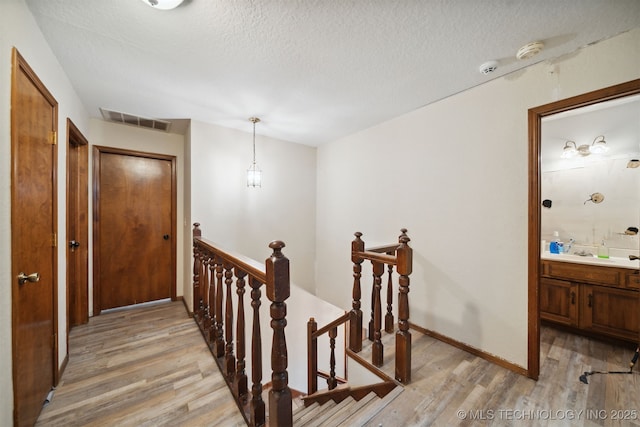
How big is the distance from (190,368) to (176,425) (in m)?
0.52

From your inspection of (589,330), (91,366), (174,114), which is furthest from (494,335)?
(174,114)

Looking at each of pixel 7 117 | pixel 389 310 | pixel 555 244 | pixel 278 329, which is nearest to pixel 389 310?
pixel 389 310

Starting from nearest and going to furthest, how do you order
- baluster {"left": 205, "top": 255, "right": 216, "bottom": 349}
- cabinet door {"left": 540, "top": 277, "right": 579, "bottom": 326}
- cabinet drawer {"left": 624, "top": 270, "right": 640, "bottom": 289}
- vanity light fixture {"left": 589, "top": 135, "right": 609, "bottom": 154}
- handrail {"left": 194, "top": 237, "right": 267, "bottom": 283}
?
handrail {"left": 194, "top": 237, "right": 267, "bottom": 283} → baluster {"left": 205, "top": 255, "right": 216, "bottom": 349} → cabinet drawer {"left": 624, "top": 270, "right": 640, "bottom": 289} → cabinet door {"left": 540, "top": 277, "right": 579, "bottom": 326} → vanity light fixture {"left": 589, "top": 135, "right": 609, "bottom": 154}

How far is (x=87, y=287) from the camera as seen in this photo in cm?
269

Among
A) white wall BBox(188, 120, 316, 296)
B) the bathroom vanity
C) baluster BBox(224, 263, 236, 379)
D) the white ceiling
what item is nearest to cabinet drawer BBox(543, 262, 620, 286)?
the bathroom vanity

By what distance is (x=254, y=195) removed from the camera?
3295 mm

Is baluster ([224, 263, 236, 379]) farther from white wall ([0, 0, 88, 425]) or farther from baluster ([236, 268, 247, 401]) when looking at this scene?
white wall ([0, 0, 88, 425])

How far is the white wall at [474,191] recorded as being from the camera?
166 centimetres

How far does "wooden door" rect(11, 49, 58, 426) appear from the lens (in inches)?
44.8

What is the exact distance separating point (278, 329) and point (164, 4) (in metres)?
1.74

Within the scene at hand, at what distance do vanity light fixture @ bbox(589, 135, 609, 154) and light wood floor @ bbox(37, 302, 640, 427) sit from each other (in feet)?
6.69

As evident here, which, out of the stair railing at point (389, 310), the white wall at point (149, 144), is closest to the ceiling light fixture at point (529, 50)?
the stair railing at point (389, 310)

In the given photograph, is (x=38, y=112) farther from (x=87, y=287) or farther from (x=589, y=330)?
(x=589, y=330)

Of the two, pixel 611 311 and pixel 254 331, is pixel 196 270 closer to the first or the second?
pixel 254 331
